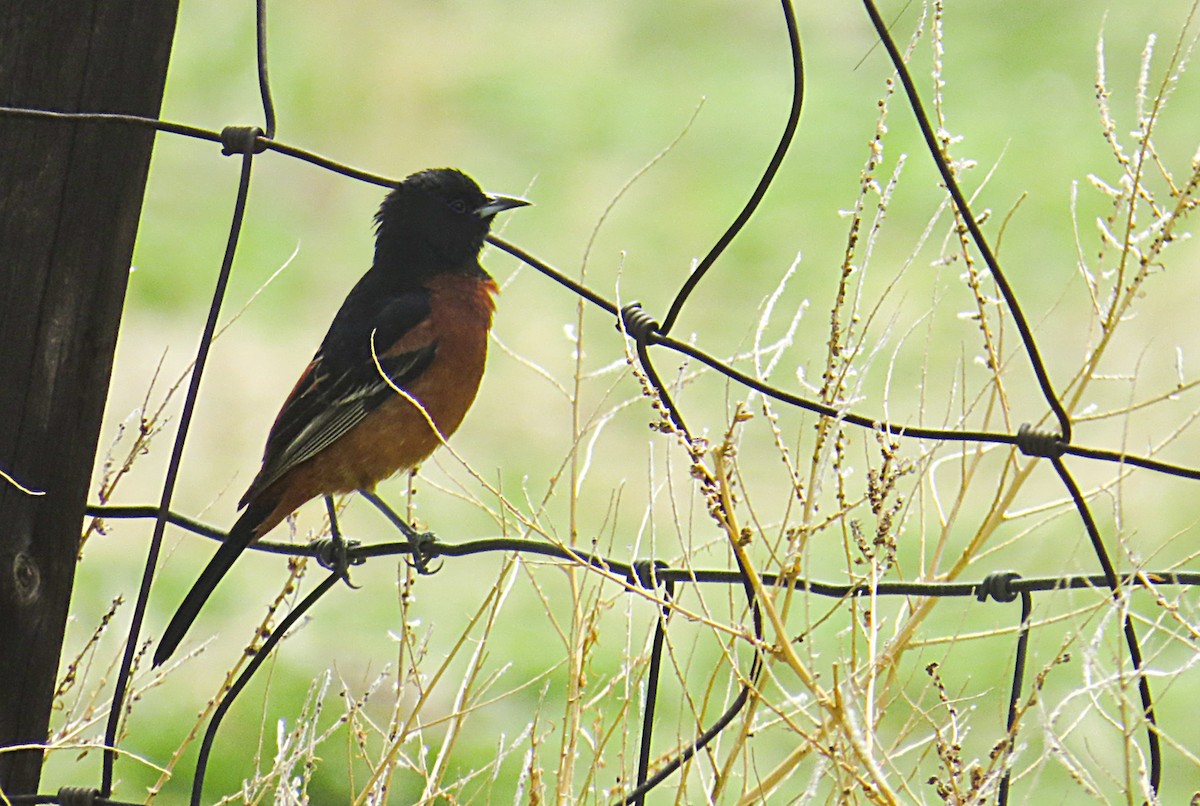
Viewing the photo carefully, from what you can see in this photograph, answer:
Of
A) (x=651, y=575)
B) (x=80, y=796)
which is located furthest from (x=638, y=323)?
(x=80, y=796)

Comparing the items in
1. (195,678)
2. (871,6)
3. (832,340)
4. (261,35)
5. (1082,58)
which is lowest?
(832,340)

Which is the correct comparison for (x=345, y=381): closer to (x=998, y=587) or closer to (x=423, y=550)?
(x=423, y=550)

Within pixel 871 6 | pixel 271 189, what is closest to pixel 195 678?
pixel 871 6

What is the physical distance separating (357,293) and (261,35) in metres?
2.00

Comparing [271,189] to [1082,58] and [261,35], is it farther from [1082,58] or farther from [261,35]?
[261,35]

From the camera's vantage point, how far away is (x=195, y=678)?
7.77m

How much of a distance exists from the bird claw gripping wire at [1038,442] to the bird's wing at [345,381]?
1984 mm

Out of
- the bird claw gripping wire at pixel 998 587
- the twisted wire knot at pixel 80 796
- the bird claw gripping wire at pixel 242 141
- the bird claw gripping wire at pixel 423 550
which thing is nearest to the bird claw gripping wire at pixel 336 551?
the bird claw gripping wire at pixel 423 550

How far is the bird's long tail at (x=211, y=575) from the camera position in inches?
111

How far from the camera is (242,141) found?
229 cm

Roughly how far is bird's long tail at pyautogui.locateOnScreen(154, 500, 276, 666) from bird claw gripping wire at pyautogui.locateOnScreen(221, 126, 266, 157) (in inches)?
33.4

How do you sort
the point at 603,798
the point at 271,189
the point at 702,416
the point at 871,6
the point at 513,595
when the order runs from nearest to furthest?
the point at 871,6 → the point at 603,798 → the point at 513,595 → the point at 702,416 → the point at 271,189

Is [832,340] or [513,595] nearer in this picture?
[832,340]

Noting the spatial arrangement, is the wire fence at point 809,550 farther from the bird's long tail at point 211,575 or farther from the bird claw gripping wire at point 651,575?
the bird's long tail at point 211,575
